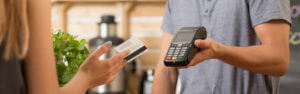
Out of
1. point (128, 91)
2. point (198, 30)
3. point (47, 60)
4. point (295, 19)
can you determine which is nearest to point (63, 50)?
point (47, 60)

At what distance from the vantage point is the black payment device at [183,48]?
746 mm

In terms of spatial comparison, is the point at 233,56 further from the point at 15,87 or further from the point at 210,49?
the point at 15,87

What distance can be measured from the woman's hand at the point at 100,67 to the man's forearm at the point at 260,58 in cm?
25

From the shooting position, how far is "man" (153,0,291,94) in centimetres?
85

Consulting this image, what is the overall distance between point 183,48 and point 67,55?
0.26 meters

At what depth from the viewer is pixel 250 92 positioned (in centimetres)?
94

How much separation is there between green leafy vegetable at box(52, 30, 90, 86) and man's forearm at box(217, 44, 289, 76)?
12.7 inches

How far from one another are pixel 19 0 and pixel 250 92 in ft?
2.10

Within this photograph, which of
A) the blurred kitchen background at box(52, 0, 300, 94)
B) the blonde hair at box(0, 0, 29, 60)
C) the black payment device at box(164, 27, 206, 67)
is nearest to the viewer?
the blonde hair at box(0, 0, 29, 60)

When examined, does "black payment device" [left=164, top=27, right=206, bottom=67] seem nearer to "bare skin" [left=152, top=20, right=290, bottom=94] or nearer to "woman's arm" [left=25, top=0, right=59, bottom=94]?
"bare skin" [left=152, top=20, right=290, bottom=94]

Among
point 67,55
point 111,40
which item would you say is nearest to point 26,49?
point 67,55

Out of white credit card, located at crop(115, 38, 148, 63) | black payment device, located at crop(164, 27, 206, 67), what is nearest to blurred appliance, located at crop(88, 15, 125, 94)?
white credit card, located at crop(115, 38, 148, 63)

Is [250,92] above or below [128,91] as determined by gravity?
above

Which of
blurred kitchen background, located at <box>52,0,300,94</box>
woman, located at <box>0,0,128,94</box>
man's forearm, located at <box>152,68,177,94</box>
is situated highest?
woman, located at <box>0,0,128,94</box>
